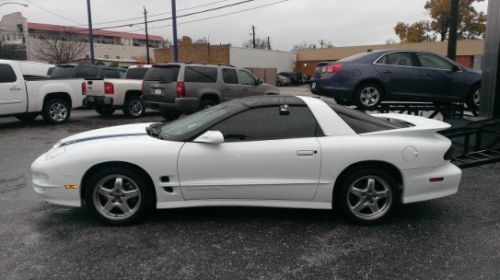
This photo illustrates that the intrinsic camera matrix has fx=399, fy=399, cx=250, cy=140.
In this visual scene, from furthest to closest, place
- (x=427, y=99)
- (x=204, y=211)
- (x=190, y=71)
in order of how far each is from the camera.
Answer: (x=190, y=71) < (x=427, y=99) < (x=204, y=211)

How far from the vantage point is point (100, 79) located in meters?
12.3

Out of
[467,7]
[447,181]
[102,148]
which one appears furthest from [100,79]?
[467,7]

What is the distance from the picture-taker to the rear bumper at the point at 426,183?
13.0 feet

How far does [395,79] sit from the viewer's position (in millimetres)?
8258

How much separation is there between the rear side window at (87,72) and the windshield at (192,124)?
31.6 feet

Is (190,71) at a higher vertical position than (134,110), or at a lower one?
higher

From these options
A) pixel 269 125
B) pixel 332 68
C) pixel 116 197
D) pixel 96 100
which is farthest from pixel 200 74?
pixel 116 197

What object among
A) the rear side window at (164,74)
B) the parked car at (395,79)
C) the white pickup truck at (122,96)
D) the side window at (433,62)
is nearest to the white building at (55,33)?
the white pickup truck at (122,96)

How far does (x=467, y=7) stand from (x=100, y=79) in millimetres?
50345

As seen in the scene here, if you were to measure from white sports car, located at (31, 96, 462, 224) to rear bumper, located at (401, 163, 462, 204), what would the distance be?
1cm

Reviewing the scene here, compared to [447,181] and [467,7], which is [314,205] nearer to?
[447,181]

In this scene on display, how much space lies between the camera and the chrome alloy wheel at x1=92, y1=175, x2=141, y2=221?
12.7ft

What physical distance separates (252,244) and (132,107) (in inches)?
416

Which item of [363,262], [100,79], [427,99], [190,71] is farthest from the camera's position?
[100,79]
